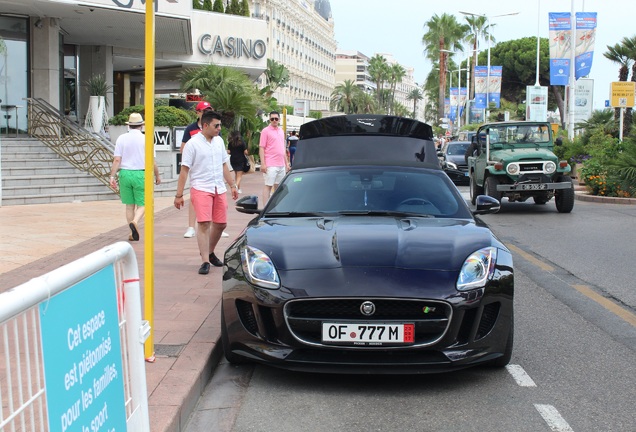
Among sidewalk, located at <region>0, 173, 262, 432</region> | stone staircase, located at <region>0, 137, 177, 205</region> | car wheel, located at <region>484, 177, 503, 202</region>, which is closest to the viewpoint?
sidewalk, located at <region>0, 173, 262, 432</region>

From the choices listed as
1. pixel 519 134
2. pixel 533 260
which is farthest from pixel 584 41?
pixel 533 260

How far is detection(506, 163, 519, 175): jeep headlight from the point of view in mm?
17453

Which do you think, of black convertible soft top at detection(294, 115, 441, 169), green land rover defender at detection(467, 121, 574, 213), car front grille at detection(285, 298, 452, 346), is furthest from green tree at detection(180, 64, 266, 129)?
car front grille at detection(285, 298, 452, 346)

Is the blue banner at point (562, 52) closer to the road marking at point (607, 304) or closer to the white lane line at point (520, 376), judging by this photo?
the road marking at point (607, 304)

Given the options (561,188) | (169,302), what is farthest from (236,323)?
(561,188)

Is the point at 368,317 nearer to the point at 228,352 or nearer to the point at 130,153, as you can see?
the point at 228,352

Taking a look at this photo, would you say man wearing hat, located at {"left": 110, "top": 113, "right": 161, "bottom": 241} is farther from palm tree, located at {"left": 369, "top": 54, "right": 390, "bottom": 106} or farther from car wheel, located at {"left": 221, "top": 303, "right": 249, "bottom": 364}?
palm tree, located at {"left": 369, "top": 54, "right": 390, "bottom": 106}

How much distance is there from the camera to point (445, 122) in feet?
288

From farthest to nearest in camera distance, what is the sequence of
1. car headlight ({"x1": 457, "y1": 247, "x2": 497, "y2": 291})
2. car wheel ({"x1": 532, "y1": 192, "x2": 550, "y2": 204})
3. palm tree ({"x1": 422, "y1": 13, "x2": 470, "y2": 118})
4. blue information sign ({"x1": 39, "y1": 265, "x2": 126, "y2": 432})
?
palm tree ({"x1": 422, "y1": 13, "x2": 470, "y2": 118}) < car wheel ({"x1": 532, "y1": 192, "x2": 550, "y2": 204}) < car headlight ({"x1": 457, "y1": 247, "x2": 497, "y2": 291}) < blue information sign ({"x1": 39, "y1": 265, "x2": 126, "y2": 432})

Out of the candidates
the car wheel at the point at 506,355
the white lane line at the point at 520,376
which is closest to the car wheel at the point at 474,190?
the white lane line at the point at 520,376

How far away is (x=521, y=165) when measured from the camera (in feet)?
57.6

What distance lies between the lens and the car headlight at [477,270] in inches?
193

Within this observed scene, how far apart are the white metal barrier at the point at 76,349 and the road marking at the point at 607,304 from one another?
4897 millimetres

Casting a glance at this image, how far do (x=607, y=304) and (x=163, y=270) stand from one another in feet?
14.8
